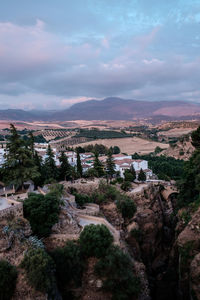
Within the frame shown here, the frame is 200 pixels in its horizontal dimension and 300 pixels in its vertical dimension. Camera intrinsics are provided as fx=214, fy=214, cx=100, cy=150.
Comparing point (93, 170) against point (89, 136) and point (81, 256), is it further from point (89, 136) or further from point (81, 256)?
point (89, 136)

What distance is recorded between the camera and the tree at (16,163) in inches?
823

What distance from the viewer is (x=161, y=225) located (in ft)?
88.6

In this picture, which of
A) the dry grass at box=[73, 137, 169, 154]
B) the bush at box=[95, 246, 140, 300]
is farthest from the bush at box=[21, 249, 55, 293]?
the dry grass at box=[73, 137, 169, 154]

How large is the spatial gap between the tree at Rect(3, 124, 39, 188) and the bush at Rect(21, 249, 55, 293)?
9.49 meters

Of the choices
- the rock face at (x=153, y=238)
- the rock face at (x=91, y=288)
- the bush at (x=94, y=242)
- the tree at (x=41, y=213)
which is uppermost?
the tree at (x=41, y=213)

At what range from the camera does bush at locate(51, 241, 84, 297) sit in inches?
539

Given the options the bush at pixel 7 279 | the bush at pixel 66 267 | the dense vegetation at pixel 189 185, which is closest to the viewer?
the bush at pixel 7 279

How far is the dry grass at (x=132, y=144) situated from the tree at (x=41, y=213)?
2817 inches

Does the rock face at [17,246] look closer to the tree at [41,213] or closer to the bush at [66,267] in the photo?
the tree at [41,213]

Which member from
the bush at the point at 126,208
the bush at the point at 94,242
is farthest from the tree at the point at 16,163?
the bush at the point at 126,208

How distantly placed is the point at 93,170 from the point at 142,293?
2063 cm

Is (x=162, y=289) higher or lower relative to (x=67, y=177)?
lower

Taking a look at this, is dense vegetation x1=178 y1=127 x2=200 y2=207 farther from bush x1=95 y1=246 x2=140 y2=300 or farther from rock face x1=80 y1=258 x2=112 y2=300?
rock face x1=80 y1=258 x2=112 y2=300

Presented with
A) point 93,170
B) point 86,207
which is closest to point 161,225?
point 86,207
